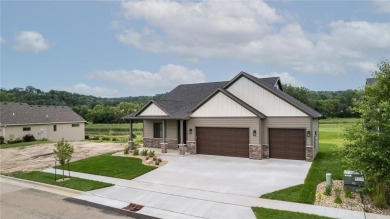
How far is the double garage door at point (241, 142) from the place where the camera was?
20219 millimetres

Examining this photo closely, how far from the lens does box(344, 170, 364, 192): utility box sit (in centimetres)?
1213

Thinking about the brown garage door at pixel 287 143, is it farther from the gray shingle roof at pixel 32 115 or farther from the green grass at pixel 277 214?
the gray shingle roof at pixel 32 115

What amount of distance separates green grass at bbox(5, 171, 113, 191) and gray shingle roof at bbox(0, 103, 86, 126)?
76.3 ft

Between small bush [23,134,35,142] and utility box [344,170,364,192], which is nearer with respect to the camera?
utility box [344,170,364,192]

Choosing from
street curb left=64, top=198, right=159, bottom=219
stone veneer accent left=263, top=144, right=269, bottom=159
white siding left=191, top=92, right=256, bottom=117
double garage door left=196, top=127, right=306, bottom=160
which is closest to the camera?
street curb left=64, top=198, right=159, bottom=219

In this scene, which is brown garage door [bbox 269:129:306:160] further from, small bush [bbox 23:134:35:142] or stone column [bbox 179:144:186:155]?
small bush [bbox 23:134:35:142]

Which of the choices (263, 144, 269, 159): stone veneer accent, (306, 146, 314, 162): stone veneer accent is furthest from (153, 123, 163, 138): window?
(306, 146, 314, 162): stone veneer accent

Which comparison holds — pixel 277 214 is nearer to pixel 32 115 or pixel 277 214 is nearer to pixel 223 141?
pixel 223 141

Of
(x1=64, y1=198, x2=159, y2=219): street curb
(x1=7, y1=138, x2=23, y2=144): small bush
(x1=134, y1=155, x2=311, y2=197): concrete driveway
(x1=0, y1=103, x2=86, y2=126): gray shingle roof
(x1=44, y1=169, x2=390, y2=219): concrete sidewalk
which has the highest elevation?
(x1=0, y1=103, x2=86, y2=126): gray shingle roof

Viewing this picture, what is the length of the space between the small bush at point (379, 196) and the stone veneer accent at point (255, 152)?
9.58m

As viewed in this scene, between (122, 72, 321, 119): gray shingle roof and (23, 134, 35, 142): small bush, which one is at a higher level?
(122, 72, 321, 119): gray shingle roof

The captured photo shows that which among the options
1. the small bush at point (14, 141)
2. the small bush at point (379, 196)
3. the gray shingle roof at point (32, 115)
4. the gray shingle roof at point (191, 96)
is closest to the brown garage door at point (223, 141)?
the gray shingle roof at point (191, 96)

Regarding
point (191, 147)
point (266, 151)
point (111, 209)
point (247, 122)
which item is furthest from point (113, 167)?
point (266, 151)

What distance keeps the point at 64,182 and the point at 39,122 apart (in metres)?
Answer: 29.5
